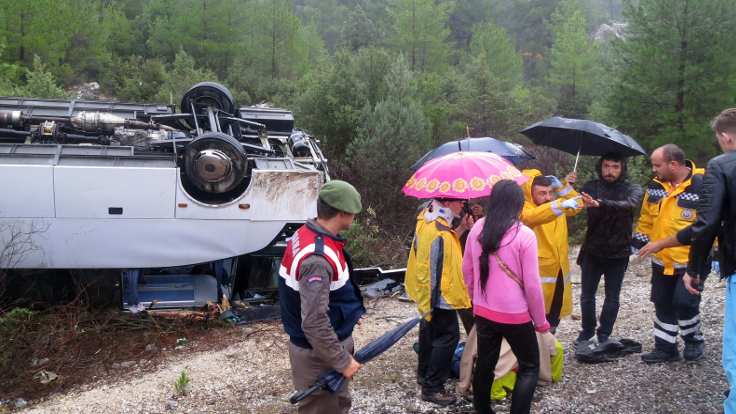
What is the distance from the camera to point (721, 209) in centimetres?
347

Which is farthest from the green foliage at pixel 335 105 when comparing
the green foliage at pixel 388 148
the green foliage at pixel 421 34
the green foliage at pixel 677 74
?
the green foliage at pixel 421 34

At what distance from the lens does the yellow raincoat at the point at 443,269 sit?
4027 millimetres

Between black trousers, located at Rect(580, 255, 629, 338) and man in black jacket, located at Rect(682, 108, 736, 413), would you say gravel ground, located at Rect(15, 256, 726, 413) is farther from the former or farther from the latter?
man in black jacket, located at Rect(682, 108, 736, 413)

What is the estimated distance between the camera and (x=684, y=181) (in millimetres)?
4551

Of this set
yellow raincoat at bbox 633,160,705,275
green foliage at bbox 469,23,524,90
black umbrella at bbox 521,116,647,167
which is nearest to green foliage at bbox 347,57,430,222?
black umbrella at bbox 521,116,647,167

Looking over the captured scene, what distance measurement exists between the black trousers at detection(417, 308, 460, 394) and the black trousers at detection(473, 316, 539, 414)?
494mm

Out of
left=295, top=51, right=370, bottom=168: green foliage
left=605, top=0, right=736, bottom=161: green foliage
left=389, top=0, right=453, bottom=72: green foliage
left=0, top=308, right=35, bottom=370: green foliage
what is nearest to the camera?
left=0, top=308, right=35, bottom=370: green foliage

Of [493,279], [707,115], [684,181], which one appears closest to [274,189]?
[493,279]

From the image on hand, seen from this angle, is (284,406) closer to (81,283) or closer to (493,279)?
(493,279)

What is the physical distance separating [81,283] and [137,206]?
101 cm

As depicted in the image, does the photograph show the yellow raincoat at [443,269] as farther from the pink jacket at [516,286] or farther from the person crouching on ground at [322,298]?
the person crouching on ground at [322,298]

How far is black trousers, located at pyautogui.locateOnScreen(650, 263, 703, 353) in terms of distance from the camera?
466 centimetres

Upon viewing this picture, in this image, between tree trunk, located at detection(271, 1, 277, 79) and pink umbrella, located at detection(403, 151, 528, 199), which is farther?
tree trunk, located at detection(271, 1, 277, 79)

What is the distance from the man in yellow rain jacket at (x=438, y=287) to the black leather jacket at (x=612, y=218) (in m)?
1.19
